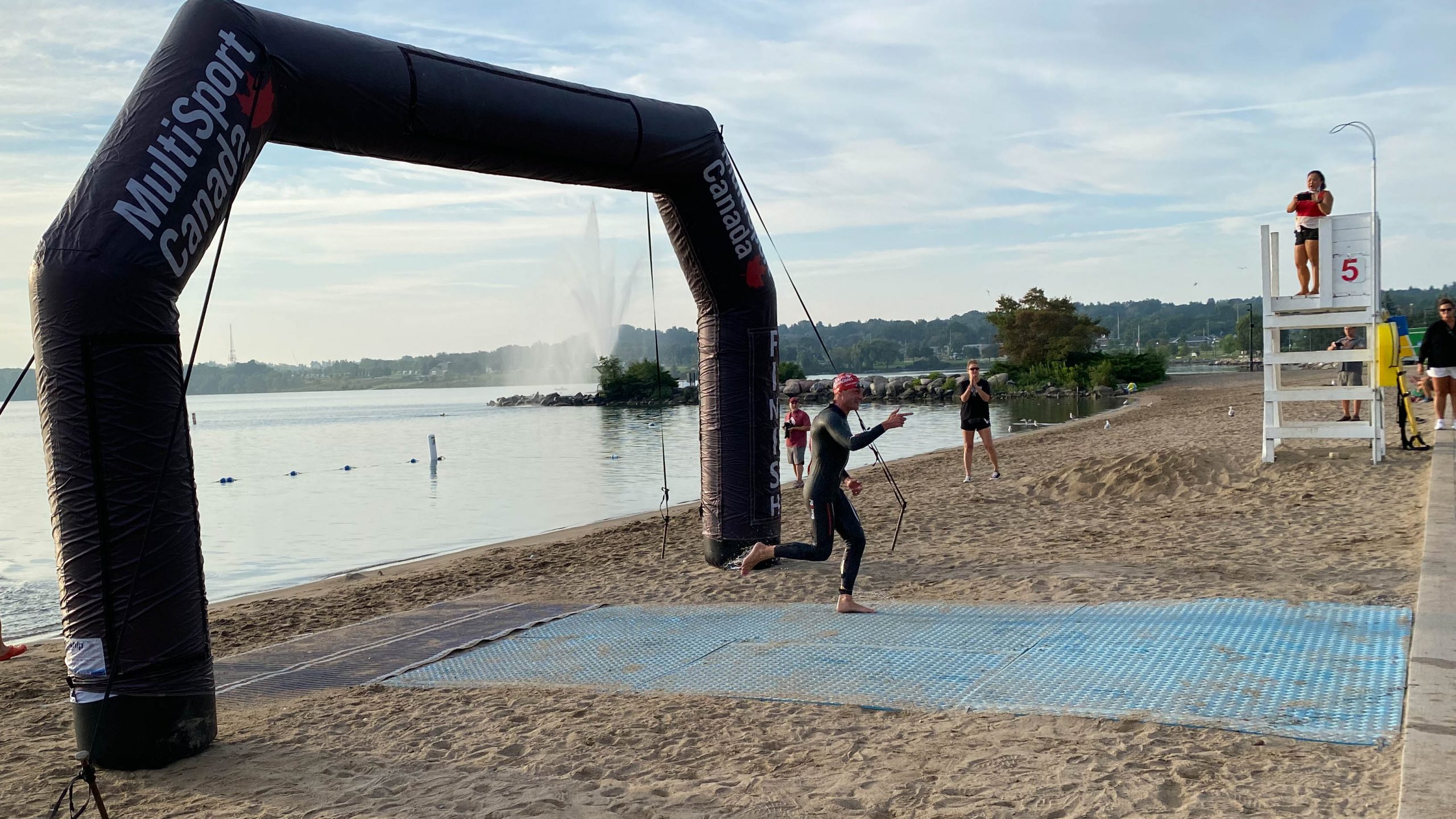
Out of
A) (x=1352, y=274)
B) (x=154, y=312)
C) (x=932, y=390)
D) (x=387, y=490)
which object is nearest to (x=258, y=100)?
(x=154, y=312)

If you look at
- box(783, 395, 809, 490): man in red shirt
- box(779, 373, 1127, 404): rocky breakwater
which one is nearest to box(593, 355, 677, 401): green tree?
box(779, 373, 1127, 404): rocky breakwater

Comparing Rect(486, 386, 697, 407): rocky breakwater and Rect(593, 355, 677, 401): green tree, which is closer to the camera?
Rect(486, 386, 697, 407): rocky breakwater

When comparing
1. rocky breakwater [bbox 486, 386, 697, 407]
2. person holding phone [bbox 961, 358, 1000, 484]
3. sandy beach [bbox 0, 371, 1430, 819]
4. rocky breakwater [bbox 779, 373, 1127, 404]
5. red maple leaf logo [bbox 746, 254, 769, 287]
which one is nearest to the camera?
sandy beach [bbox 0, 371, 1430, 819]

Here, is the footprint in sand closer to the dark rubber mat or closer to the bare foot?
the bare foot

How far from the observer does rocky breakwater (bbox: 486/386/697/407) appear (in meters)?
83.3

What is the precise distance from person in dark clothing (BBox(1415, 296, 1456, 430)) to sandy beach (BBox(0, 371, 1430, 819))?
2573 millimetres

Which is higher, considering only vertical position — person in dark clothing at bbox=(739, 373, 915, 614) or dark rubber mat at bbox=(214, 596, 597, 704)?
person in dark clothing at bbox=(739, 373, 915, 614)

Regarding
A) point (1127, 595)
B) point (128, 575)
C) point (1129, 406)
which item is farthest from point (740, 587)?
point (1129, 406)

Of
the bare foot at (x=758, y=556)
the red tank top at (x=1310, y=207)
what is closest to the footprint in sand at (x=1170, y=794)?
the bare foot at (x=758, y=556)

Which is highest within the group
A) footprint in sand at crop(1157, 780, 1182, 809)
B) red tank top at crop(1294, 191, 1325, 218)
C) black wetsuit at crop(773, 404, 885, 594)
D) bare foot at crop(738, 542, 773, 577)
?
red tank top at crop(1294, 191, 1325, 218)

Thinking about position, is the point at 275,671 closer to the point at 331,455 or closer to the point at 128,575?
the point at 128,575

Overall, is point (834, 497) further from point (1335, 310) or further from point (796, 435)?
point (1335, 310)

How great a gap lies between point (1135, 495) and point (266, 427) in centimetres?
6728

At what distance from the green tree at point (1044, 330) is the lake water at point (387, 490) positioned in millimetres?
12776
